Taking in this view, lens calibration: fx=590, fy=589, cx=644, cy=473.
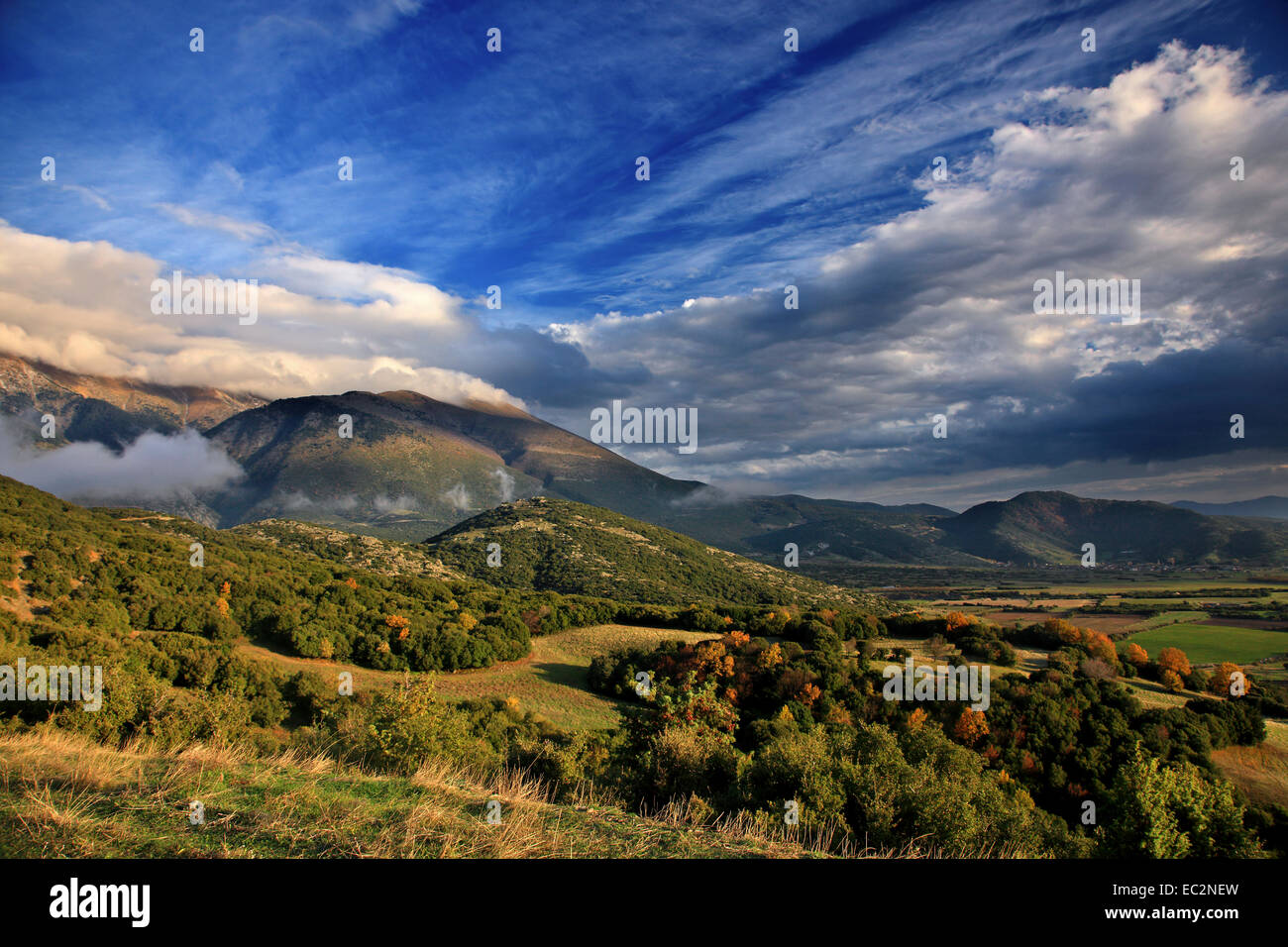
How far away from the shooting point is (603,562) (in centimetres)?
13588

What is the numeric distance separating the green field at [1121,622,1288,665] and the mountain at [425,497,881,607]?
44.5 metres

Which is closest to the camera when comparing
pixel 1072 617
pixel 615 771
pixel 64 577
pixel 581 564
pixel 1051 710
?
pixel 615 771

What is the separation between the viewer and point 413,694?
57.7 feet

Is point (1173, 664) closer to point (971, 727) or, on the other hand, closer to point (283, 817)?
point (971, 727)

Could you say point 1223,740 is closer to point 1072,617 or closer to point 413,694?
point 413,694

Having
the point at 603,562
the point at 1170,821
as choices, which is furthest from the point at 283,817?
the point at 603,562

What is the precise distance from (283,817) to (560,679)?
4170cm

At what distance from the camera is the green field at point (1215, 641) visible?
72625 millimetres
